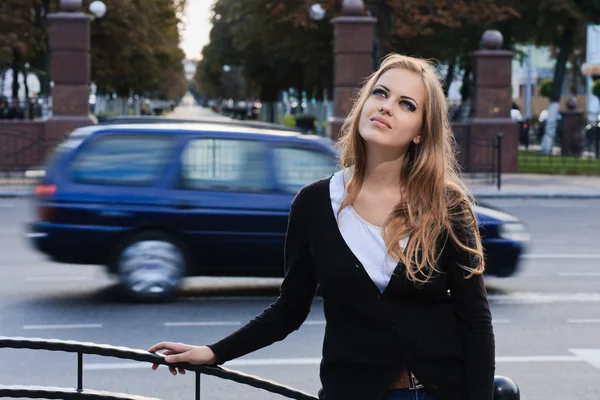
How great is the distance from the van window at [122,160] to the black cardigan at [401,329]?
7909 mm

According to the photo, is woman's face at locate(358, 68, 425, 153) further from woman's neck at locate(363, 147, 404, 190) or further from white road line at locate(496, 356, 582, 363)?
white road line at locate(496, 356, 582, 363)

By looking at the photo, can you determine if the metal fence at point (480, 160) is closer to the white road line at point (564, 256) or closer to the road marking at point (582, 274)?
the white road line at point (564, 256)

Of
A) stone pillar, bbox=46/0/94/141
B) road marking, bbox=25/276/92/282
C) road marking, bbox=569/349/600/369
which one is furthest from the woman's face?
stone pillar, bbox=46/0/94/141

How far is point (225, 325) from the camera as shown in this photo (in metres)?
9.57

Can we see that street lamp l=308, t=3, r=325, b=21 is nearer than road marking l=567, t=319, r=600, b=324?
No

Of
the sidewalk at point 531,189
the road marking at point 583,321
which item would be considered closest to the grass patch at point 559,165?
the sidewalk at point 531,189

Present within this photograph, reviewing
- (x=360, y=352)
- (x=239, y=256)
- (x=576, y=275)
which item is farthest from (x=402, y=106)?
(x=576, y=275)

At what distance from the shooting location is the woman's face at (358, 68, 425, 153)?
290cm

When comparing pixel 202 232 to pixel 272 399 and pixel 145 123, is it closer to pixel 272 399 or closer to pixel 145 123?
pixel 145 123

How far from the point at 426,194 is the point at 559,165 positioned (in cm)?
3133

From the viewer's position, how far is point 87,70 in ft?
93.7

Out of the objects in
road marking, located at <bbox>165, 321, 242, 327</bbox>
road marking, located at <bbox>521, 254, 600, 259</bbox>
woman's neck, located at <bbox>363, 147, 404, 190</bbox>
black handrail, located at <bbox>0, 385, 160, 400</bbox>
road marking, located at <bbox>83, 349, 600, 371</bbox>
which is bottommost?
road marking, located at <bbox>83, 349, 600, 371</bbox>

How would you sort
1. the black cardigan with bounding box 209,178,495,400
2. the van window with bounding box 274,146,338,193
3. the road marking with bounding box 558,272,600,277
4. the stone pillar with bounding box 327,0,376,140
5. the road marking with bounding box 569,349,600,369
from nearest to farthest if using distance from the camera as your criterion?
the black cardigan with bounding box 209,178,495,400 < the road marking with bounding box 569,349,600,369 < the van window with bounding box 274,146,338,193 < the road marking with bounding box 558,272,600,277 < the stone pillar with bounding box 327,0,376,140

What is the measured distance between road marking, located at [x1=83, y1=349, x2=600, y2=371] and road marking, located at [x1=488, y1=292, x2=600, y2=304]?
92.6 inches
